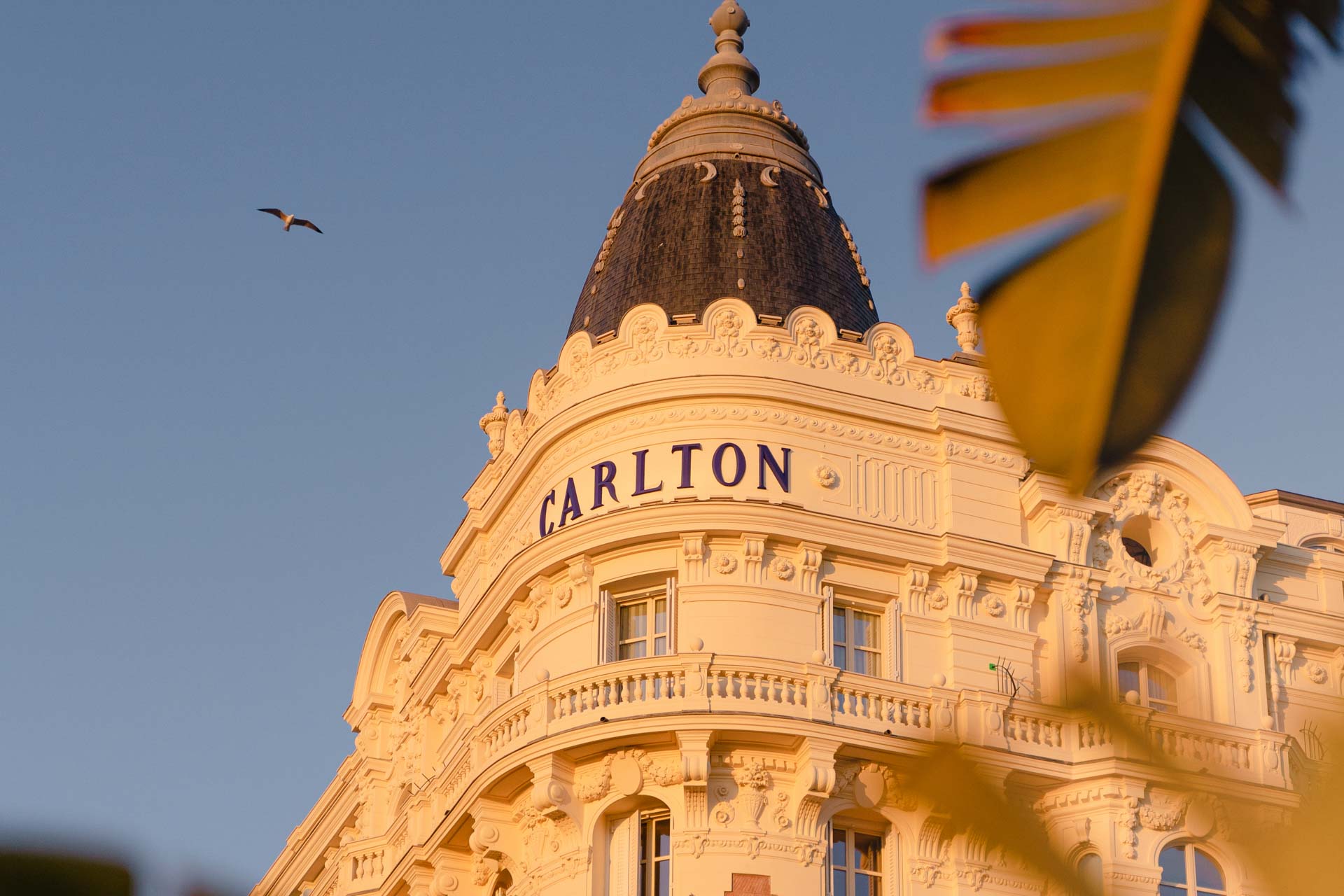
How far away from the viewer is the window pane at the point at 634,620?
30.2 meters

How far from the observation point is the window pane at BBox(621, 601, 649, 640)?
98.9 ft

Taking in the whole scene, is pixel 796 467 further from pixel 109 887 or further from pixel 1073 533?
pixel 109 887

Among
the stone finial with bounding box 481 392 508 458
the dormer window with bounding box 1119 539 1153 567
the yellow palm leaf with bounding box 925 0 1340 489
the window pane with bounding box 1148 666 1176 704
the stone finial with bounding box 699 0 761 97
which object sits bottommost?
the yellow palm leaf with bounding box 925 0 1340 489

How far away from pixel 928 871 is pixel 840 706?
246 centimetres

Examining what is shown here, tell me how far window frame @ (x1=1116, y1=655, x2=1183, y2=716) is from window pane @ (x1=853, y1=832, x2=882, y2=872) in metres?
4.66

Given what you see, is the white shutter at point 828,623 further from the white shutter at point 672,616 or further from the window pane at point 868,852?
the window pane at point 868,852

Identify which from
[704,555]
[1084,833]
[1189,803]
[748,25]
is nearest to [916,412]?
[704,555]

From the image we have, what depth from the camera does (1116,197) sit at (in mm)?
3303

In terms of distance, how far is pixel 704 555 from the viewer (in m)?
29.5

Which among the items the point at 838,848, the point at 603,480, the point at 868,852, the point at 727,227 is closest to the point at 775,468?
the point at 603,480

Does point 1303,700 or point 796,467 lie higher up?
point 796,467

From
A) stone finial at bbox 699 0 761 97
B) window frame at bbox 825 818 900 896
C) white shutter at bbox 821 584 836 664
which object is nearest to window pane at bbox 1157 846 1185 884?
window frame at bbox 825 818 900 896

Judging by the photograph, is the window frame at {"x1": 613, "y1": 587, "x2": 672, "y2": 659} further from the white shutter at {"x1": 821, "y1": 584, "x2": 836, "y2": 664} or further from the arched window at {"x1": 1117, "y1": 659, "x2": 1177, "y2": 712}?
the arched window at {"x1": 1117, "y1": 659, "x2": 1177, "y2": 712}

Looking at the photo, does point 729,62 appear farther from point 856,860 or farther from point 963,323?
point 856,860
